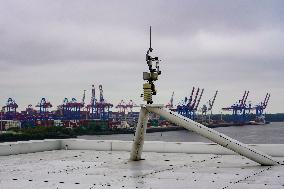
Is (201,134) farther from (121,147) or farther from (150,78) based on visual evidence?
(121,147)

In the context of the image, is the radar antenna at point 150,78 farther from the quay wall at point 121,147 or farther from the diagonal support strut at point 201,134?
the quay wall at point 121,147

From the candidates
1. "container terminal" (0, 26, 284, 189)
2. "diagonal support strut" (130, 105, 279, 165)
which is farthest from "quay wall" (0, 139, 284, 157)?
"diagonal support strut" (130, 105, 279, 165)

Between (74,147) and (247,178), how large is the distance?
608 inches

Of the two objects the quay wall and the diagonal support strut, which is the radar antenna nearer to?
the diagonal support strut

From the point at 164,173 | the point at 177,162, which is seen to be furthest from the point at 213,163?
the point at 164,173

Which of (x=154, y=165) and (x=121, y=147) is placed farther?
(x=121, y=147)

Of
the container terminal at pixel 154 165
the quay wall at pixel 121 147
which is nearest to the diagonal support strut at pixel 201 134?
the container terminal at pixel 154 165

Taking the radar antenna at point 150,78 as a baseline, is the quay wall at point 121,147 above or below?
below

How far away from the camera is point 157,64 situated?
18.9 m

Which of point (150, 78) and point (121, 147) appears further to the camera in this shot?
point (121, 147)

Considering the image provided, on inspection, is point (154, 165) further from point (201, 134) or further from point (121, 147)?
point (121, 147)

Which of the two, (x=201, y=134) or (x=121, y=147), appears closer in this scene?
(x=201, y=134)

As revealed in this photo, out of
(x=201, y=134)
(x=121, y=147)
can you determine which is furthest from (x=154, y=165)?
(x=121, y=147)

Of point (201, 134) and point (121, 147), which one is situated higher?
point (201, 134)
